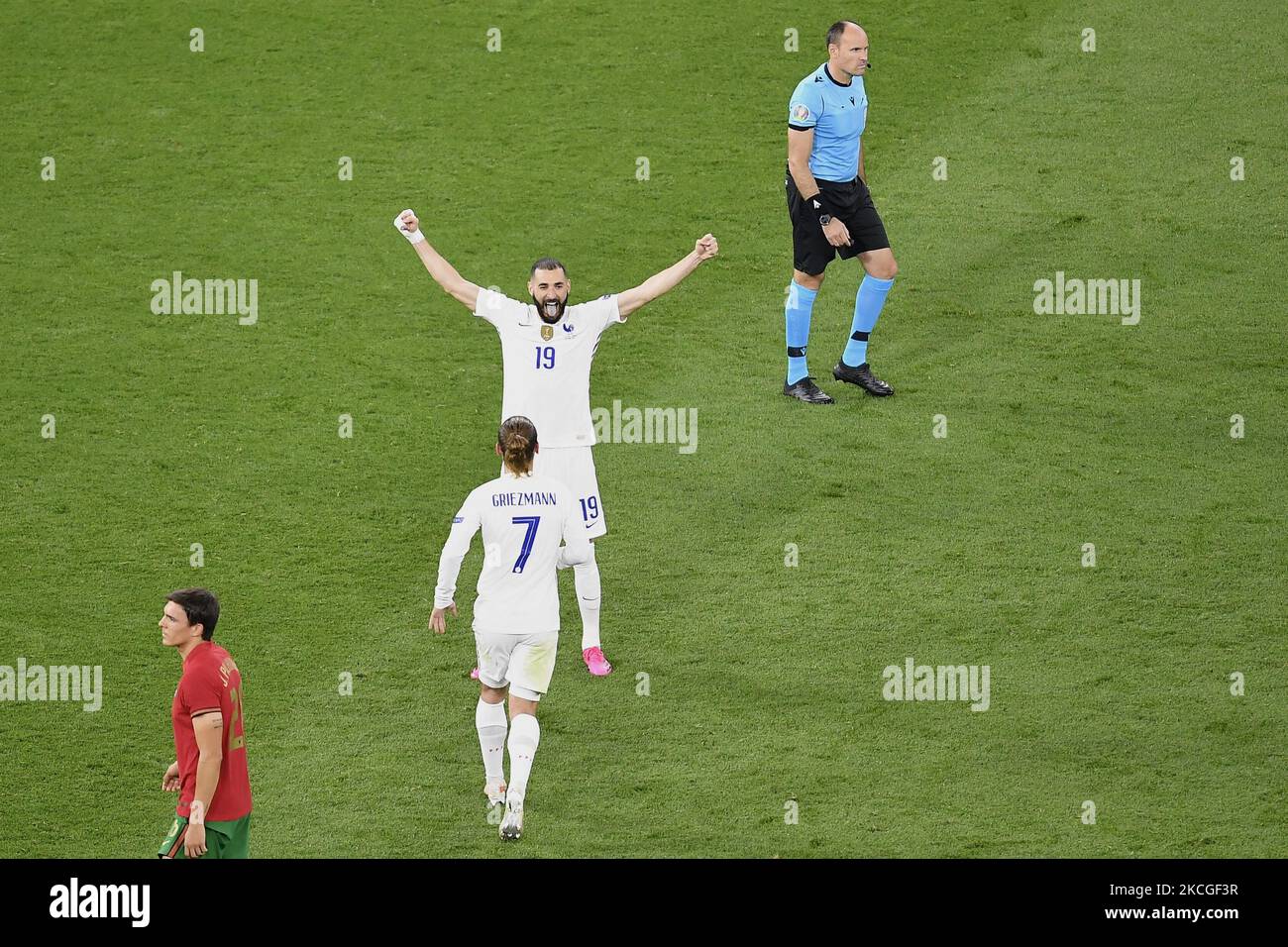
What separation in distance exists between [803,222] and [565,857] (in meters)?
5.55

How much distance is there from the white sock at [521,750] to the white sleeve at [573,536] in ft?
2.74

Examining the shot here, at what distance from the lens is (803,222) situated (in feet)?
40.9

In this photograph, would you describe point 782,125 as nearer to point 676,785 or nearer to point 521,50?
point 521,50

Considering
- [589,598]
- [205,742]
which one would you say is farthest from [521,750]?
[205,742]

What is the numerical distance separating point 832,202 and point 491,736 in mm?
5251

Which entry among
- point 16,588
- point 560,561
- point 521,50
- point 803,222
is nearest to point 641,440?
point 803,222

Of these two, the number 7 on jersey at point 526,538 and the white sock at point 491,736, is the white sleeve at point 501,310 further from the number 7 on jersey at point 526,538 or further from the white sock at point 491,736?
the white sock at point 491,736

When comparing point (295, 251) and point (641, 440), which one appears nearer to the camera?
point (641, 440)

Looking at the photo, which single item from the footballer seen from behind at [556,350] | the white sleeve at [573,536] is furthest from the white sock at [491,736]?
the footballer seen from behind at [556,350]

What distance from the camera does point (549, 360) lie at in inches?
380

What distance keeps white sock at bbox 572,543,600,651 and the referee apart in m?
3.43

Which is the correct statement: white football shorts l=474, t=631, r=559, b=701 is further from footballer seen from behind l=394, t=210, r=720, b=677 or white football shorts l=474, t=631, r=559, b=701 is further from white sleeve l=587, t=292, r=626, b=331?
white sleeve l=587, t=292, r=626, b=331

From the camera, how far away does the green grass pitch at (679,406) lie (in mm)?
9227

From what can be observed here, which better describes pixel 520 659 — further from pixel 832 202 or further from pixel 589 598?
pixel 832 202
